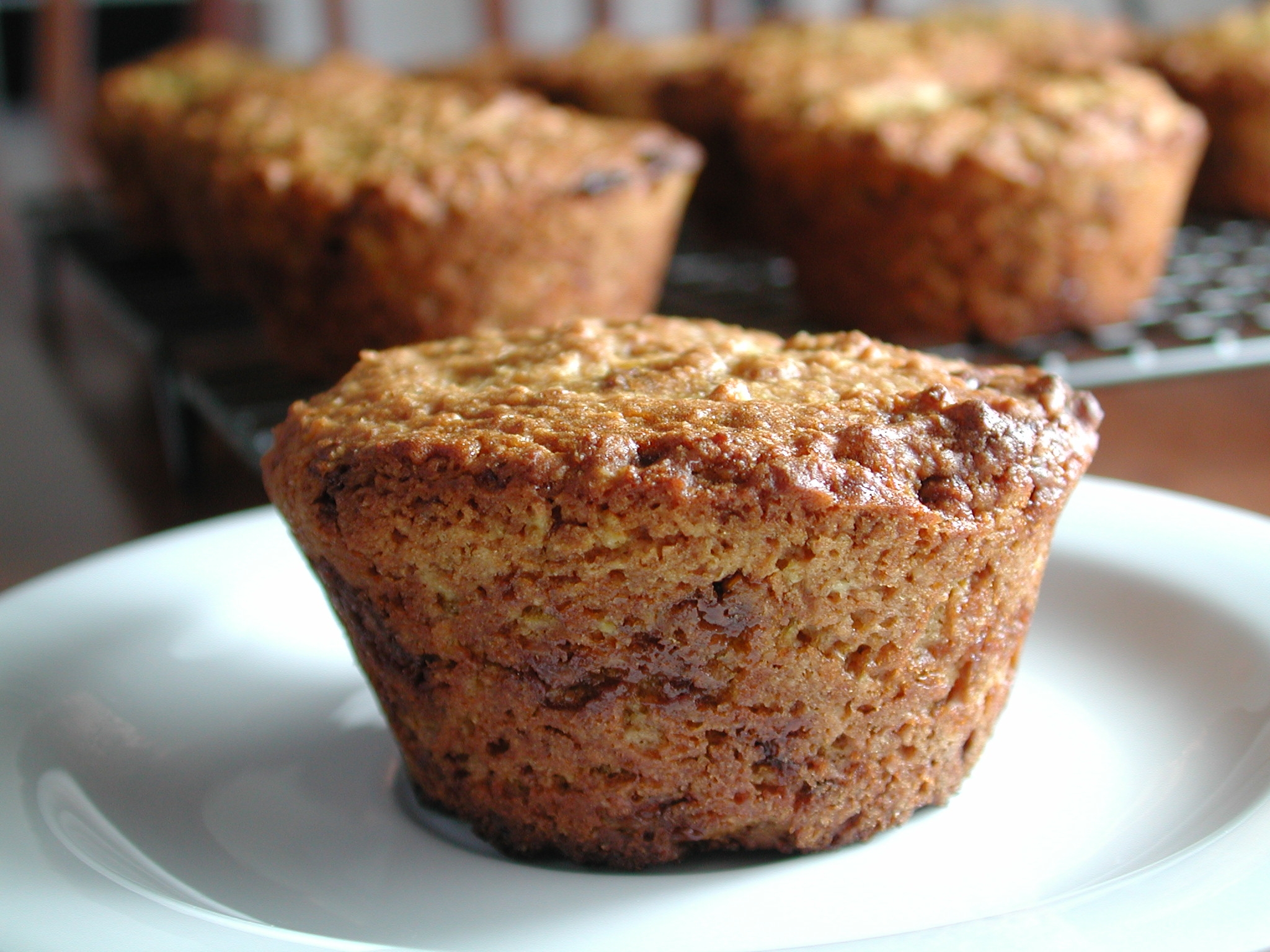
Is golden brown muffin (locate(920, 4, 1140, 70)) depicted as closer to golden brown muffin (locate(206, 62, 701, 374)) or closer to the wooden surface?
the wooden surface

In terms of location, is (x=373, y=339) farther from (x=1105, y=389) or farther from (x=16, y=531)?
(x=1105, y=389)

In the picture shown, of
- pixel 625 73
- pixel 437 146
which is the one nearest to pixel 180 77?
pixel 625 73

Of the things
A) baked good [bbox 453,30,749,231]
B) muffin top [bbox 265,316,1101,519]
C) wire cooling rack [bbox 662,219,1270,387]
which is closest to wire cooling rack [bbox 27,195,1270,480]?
wire cooling rack [bbox 662,219,1270,387]

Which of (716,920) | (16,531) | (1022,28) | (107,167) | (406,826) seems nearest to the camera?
(716,920)

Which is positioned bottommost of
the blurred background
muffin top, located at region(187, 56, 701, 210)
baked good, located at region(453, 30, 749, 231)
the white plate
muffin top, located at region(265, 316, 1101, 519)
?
the blurred background

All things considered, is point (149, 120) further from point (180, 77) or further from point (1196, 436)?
point (1196, 436)

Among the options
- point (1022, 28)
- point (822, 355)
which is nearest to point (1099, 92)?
point (1022, 28)
